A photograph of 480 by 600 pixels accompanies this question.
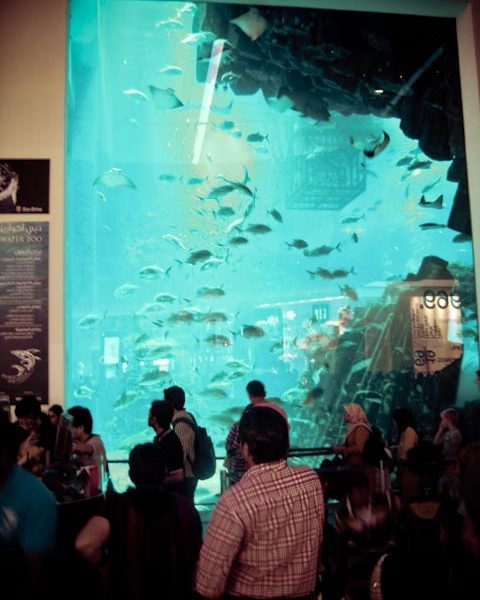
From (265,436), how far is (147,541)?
2.04 feet

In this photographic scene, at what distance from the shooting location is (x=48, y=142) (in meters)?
6.52

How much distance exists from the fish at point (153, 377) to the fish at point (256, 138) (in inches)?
162

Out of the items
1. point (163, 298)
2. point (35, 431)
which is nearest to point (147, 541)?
point (35, 431)

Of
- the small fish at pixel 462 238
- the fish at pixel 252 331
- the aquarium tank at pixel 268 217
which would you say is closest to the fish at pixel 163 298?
the aquarium tank at pixel 268 217

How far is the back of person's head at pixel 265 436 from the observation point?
2213 millimetres

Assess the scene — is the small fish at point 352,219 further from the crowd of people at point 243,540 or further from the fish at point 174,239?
the crowd of people at point 243,540

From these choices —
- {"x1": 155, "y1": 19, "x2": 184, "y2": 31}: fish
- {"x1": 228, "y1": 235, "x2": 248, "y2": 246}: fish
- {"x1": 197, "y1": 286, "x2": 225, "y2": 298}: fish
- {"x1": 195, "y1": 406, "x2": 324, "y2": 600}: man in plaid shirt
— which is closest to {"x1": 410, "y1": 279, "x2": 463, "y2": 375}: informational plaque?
{"x1": 228, "y1": 235, "x2": 248, "y2": 246}: fish

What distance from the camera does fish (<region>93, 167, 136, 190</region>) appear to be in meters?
9.49

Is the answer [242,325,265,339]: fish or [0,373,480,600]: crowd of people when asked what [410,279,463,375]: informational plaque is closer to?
[242,325,265,339]: fish

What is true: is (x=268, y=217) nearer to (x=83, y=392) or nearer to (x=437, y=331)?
(x=437, y=331)

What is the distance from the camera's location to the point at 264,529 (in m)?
2.13

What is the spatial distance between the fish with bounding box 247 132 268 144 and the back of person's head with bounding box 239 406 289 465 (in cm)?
866

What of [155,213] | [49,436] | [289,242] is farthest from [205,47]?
[49,436]

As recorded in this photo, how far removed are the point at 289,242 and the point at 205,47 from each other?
3454 millimetres
